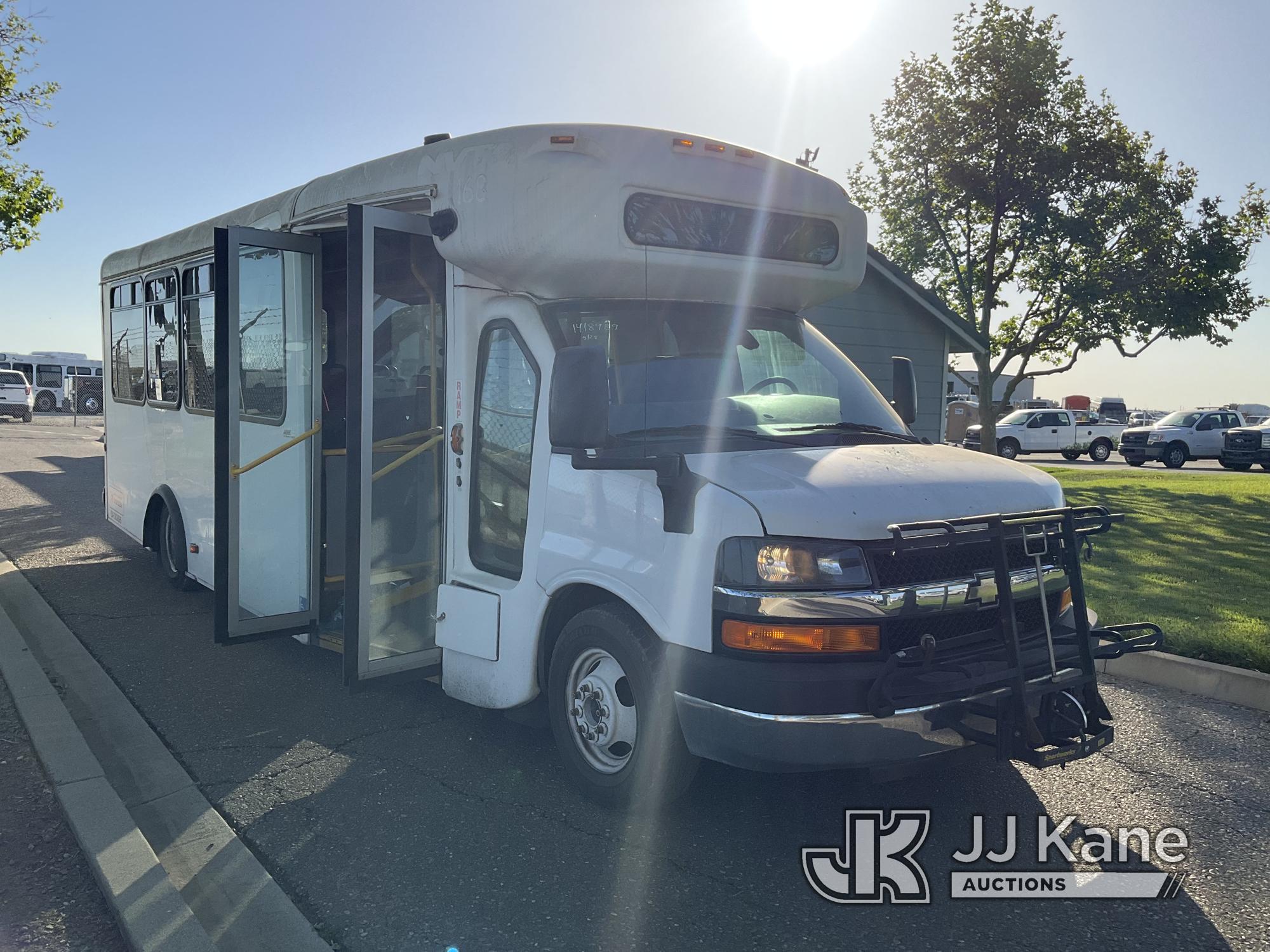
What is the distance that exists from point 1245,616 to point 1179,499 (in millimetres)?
11060

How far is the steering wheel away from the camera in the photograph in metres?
4.62

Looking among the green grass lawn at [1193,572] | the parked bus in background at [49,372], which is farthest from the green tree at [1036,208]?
the parked bus in background at [49,372]

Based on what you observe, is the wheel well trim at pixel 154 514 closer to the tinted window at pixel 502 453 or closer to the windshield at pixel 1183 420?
the tinted window at pixel 502 453

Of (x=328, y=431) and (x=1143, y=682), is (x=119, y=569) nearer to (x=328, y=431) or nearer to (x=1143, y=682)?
(x=328, y=431)

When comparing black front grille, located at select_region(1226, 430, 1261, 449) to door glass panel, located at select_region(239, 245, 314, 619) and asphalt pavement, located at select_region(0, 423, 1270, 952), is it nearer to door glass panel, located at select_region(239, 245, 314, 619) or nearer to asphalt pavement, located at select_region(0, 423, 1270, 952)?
asphalt pavement, located at select_region(0, 423, 1270, 952)

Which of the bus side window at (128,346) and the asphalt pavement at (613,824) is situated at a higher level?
the bus side window at (128,346)

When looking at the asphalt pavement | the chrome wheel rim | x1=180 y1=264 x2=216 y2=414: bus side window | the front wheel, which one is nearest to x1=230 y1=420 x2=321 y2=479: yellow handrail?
x1=180 y1=264 x2=216 y2=414: bus side window

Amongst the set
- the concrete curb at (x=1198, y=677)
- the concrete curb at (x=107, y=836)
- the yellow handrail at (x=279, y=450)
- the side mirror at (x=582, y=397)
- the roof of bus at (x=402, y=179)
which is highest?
the roof of bus at (x=402, y=179)

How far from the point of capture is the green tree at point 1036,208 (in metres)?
18.8

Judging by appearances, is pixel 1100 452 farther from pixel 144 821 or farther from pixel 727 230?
pixel 144 821

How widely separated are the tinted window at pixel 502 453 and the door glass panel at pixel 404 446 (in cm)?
47

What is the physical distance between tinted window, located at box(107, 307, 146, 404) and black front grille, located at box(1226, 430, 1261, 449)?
31135mm

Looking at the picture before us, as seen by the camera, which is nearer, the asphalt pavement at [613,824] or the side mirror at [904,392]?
the asphalt pavement at [613,824]

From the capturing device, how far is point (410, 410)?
5.88 metres
